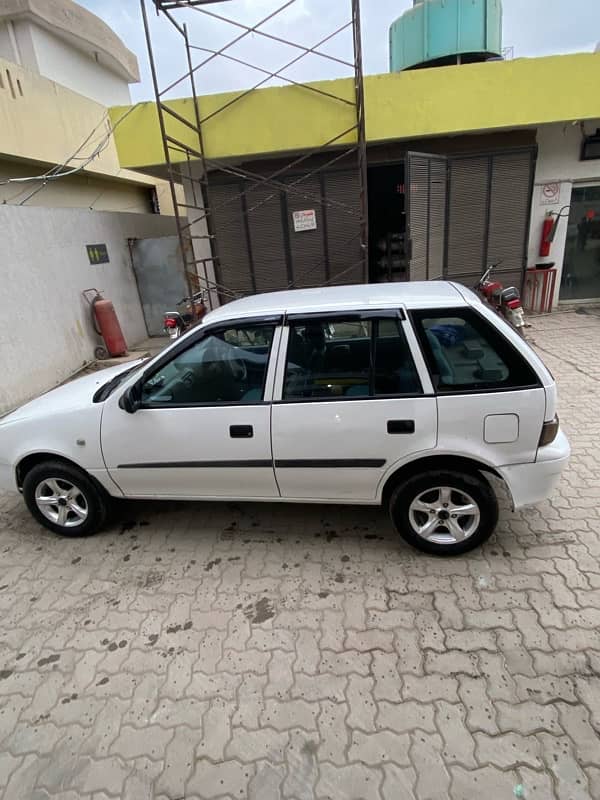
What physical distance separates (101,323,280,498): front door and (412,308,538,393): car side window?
89 centimetres

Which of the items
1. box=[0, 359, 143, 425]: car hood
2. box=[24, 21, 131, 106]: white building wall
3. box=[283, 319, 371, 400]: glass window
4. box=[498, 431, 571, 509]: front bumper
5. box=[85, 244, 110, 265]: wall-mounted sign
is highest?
box=[24, 21, 131, 106]: white building wall

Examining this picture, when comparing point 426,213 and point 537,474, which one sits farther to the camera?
point 426,213

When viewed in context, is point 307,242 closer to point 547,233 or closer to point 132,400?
point 547,233

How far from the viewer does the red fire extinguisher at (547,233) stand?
7.41 m

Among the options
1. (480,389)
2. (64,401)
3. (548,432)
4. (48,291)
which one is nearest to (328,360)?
(480,389)

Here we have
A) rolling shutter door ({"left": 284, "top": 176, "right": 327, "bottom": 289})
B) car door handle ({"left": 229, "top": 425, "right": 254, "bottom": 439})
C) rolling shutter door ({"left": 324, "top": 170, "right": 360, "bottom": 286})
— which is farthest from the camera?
rolling shutter door ({"left": 284, "top": 176, "right": 327, "bottom": 289})

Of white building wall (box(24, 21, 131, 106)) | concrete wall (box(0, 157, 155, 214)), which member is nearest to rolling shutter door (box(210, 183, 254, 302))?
concrete wall (box(0, 157, 155, 214))

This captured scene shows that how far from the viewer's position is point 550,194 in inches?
293

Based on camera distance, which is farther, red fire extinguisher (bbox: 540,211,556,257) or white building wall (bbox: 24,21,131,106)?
white building wall (bbox: 24,21,131,106)

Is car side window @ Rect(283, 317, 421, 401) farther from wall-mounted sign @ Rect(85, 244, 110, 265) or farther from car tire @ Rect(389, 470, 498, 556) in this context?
wall-mounted sign @ Rect(85, 244, 110, 265)

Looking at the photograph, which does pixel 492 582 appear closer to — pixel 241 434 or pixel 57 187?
pixel 241 434

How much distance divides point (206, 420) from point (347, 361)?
91cm

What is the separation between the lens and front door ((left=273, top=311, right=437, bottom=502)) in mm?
2383


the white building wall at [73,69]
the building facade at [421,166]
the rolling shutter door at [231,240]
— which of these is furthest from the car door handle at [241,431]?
the white building wall at [73,69]
